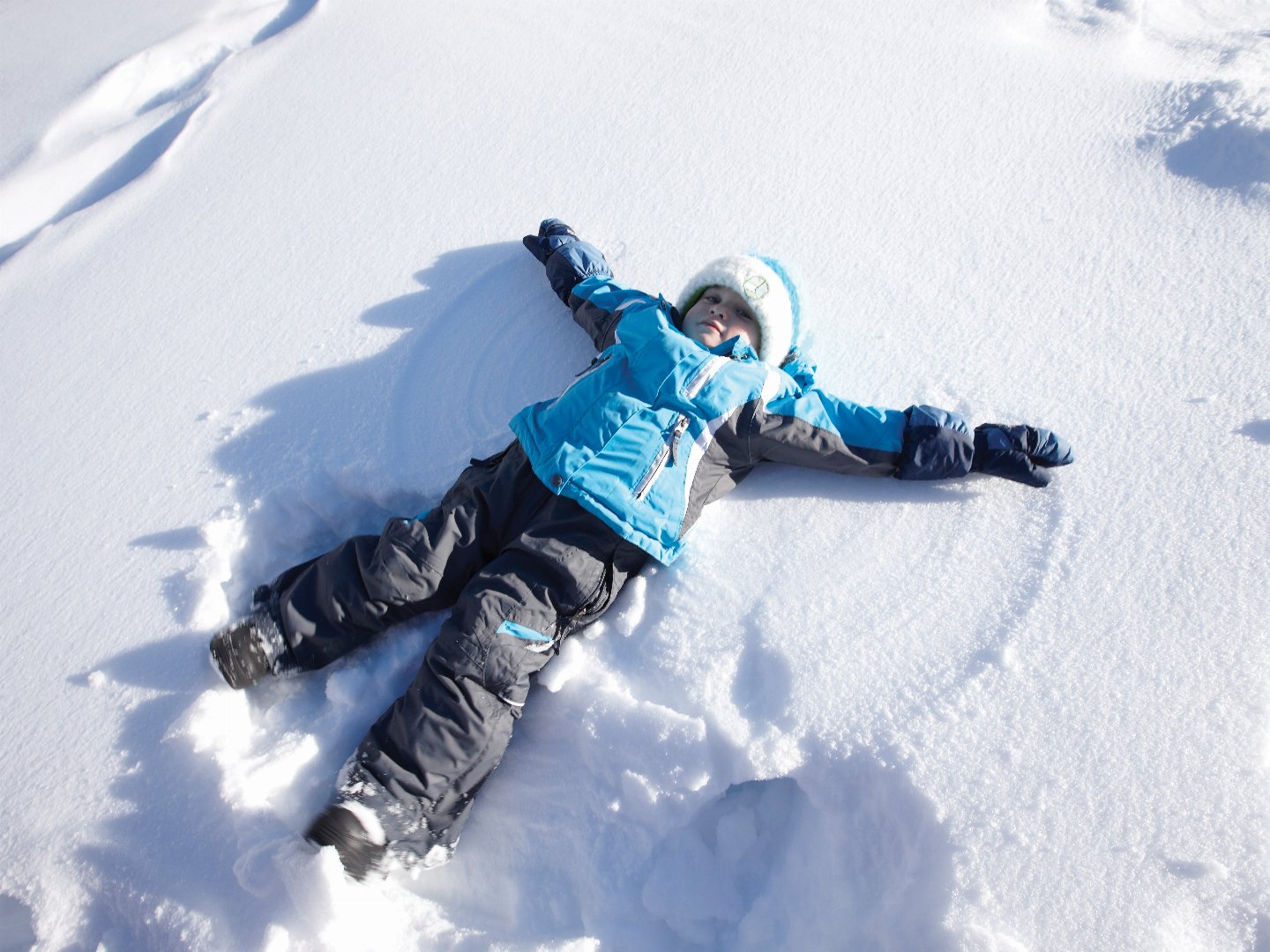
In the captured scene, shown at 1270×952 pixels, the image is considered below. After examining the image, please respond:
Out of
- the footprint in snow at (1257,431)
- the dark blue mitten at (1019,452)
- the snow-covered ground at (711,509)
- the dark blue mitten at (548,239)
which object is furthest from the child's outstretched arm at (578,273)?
the footprint in snow at (1257,431)

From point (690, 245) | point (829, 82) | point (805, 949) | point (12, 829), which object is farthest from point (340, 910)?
point (829, 82)

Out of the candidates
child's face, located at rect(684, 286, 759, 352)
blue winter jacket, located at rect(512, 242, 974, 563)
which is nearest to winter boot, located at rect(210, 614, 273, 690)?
blue winter jacket, located at rect(512, 242, 974, 563)

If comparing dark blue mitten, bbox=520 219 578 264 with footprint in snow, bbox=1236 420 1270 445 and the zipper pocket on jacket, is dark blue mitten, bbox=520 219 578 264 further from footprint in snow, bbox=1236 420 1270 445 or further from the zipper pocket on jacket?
footprint in snow, bbox=1236 420 1270 445

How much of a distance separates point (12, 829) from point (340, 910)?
2.20ft

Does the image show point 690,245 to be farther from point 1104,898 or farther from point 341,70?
point 1104,898

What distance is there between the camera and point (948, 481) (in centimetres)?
178

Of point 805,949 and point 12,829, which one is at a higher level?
point 12,829

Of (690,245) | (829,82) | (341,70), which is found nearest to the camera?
(690,245)

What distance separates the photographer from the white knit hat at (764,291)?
6.18 ft

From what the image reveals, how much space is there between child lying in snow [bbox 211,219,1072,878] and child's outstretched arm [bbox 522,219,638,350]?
0.53ft

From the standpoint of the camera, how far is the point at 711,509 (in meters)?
1.79

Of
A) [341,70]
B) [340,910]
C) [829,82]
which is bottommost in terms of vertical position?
[340,910]

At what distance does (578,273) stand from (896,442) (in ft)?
3.08

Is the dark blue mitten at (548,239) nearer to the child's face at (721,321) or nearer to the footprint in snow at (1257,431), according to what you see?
the child's face at (721,321)
